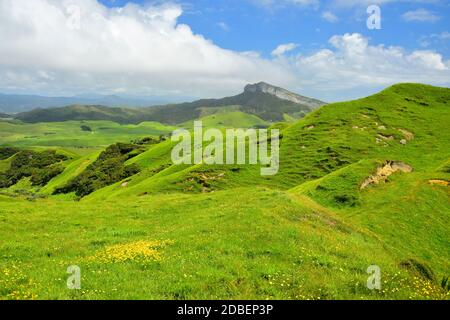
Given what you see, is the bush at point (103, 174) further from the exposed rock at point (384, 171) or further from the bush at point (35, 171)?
the exposed rock at point (384, 171)

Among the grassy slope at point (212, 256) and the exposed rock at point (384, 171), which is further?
the exposed rock at point (384, 171)

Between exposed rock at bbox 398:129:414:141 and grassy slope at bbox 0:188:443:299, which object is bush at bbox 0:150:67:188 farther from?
grassy slope at bbox 0:188:443:299

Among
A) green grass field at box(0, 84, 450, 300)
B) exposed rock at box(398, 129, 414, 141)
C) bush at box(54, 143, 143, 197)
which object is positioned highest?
exposed rock at box(398, 129, 414, 141)

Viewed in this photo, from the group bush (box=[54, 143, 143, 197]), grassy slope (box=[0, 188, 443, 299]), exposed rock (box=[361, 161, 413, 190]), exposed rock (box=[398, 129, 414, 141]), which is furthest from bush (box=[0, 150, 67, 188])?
exposed rock (box=[361, 161, 413, 190])

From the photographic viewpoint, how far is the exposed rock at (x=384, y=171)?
150 feet

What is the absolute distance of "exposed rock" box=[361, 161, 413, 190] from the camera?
150ft

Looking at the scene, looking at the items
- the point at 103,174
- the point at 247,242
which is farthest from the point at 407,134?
the point at 103,174

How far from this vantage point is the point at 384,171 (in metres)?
49.5

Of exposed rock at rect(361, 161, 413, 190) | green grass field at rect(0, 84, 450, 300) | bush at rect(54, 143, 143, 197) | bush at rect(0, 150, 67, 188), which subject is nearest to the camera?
green grass field at rect(0, 84, 450, 300)

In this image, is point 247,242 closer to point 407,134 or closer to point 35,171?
point 407,134

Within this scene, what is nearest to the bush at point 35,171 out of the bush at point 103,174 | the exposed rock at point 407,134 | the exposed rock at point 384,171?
the bush at point 103,174

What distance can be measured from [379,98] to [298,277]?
93879 mm

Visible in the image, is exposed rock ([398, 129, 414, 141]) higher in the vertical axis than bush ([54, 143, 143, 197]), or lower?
higher

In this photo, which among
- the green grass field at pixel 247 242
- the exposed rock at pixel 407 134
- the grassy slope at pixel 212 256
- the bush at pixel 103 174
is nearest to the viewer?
the grassy slope at pixel 212 256
